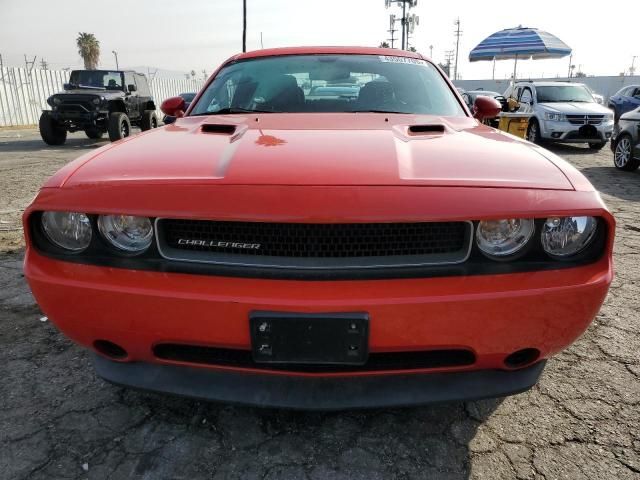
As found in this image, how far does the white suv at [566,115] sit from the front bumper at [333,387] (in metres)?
10.4

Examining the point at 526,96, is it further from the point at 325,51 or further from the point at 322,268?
the point at 322,268

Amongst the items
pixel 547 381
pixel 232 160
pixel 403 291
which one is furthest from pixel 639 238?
pixel 232 160

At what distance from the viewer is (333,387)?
1449 mm

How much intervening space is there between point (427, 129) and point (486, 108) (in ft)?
3.73

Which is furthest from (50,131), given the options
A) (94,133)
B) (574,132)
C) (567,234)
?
(567,234)

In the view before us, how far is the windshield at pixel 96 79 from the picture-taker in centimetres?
1196

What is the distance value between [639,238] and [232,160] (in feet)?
13.3

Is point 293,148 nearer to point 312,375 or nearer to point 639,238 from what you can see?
point 312,375

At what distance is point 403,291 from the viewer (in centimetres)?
132

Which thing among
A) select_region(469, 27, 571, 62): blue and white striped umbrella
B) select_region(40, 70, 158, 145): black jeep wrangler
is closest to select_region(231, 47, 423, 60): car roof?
select_region(40, 70, 158, 145): black jeep wrangler

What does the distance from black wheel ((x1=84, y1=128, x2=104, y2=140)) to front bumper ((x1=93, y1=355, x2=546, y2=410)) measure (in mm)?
11221

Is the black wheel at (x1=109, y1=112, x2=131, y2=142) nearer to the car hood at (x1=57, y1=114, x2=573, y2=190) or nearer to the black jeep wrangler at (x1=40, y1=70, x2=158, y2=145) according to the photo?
the black jeep wrangler at (x1=40, y1=70, x2=158, y2=145)

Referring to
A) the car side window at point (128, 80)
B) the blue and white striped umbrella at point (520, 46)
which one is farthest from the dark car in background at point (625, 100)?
the car side window at point (128, 80)

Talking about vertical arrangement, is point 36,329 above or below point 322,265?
below
